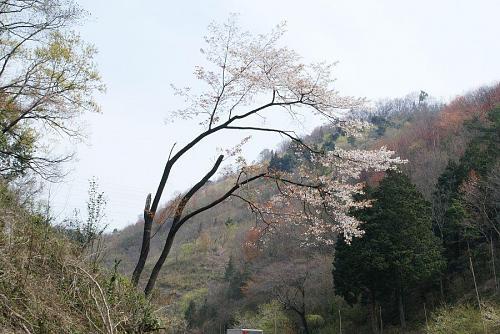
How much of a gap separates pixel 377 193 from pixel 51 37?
50.4ft

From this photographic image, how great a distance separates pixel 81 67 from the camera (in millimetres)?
8969

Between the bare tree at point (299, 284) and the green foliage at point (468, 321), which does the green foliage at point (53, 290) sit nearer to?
the green foliage at point (468, 321)

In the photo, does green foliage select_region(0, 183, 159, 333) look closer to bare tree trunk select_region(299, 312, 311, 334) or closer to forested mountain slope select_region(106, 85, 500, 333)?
forested mountain slope select_region(106, 85, 500, 333)

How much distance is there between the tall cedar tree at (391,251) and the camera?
732 inches

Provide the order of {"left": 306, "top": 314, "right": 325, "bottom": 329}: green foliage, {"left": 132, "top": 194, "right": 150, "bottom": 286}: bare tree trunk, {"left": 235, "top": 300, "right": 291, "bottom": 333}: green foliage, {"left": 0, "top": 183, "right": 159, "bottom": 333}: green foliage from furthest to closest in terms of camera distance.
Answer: {"left": 235, "top": 300, "right": 291, "bottom": 333}: green foliage → {"left": 306, "top": 314, "right": 325, "bottom": 329}: green foliage → {"left": 132, "top": 194, "right": 150, "bottom": 286}: bare tree trunk → {"left": 0, "top": 183, "right": 159, "bottom": 333}: green foliage

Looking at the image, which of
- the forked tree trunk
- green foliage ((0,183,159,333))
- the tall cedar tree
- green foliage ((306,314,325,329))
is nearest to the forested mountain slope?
green foliage ((306,314,325,329))

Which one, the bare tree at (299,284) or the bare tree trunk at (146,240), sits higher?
the bare tree trunk at (146,240)

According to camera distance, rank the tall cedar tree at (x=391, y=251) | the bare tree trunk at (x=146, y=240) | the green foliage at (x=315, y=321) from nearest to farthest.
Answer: the bare tree trunk at (x=146, y=240) → the tall cedar tree at (x=391, y=251) → the green foliage at (x=315, y=321)

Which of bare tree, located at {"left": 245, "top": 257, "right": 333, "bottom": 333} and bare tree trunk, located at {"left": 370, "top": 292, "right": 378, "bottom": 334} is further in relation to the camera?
bare tree, located at {"left": 245, "top": 257, "right": 333, "bottom": 333}

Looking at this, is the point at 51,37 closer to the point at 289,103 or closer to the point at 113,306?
the point at 289,103

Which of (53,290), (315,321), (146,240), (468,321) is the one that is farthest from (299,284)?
(53,290)

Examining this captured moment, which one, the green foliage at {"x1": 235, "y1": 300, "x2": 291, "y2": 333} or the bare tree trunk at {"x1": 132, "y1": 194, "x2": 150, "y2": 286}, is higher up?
the bare tree trunk at {"x1": 132, "y1": 194, "x2": 150, "y2": 286}

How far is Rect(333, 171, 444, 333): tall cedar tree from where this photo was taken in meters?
18.6

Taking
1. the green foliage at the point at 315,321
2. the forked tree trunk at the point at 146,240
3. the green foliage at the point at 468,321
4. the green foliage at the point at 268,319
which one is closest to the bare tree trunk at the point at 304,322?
the green foliage at the point at 315,321
